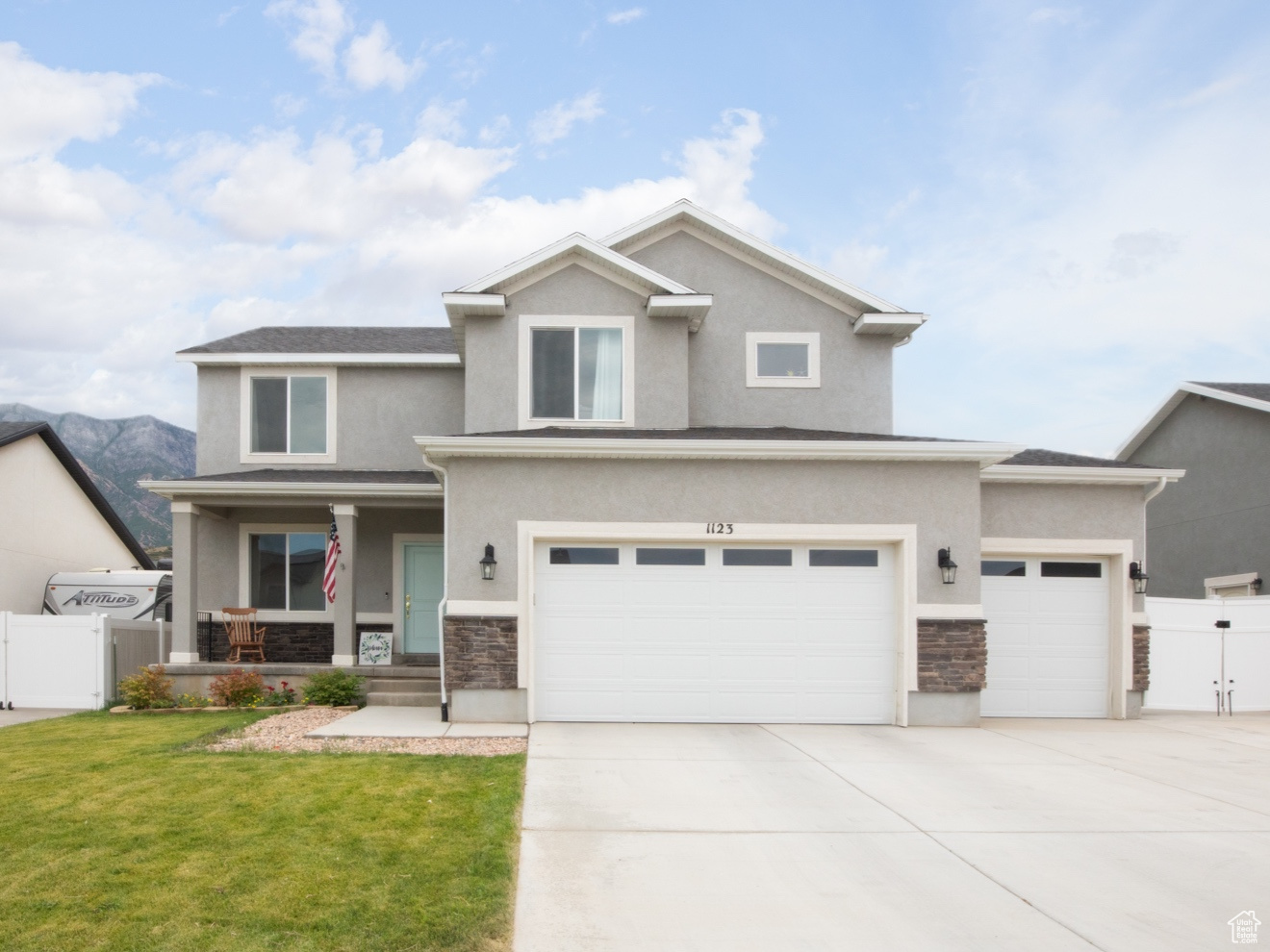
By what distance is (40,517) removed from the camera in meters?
20.4

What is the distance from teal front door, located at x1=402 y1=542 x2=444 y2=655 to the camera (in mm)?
16625

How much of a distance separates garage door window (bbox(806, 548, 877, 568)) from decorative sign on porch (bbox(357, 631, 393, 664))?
23.8 feet

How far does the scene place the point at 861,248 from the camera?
22312 mm

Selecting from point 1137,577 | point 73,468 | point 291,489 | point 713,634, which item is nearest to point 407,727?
point 713,634

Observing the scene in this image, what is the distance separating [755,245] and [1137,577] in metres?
7.49

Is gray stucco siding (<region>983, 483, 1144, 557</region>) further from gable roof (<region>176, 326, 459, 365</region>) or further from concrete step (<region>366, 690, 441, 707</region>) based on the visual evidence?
gable roof (<region>176, 326, 459, 365</region>)

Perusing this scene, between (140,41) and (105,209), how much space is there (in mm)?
13137

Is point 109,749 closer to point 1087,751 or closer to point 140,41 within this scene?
point 1087,751

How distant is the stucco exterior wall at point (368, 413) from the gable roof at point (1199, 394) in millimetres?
14302

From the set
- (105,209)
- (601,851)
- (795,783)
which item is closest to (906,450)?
(795,783)

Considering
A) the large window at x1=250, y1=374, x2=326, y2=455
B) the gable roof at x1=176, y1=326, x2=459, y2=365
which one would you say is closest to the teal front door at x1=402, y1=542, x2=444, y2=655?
the large window at x1=250, y1=374, x2=326, y2=455

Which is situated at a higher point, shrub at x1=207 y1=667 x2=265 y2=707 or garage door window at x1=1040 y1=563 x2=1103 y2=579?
garage door window at x1=1040 y1=563 x2=1103 y2=579

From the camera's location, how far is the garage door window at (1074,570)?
1355cm

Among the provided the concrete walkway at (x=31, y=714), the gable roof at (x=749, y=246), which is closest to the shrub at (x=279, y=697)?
the concrete walkway at (x=31, y=714)
